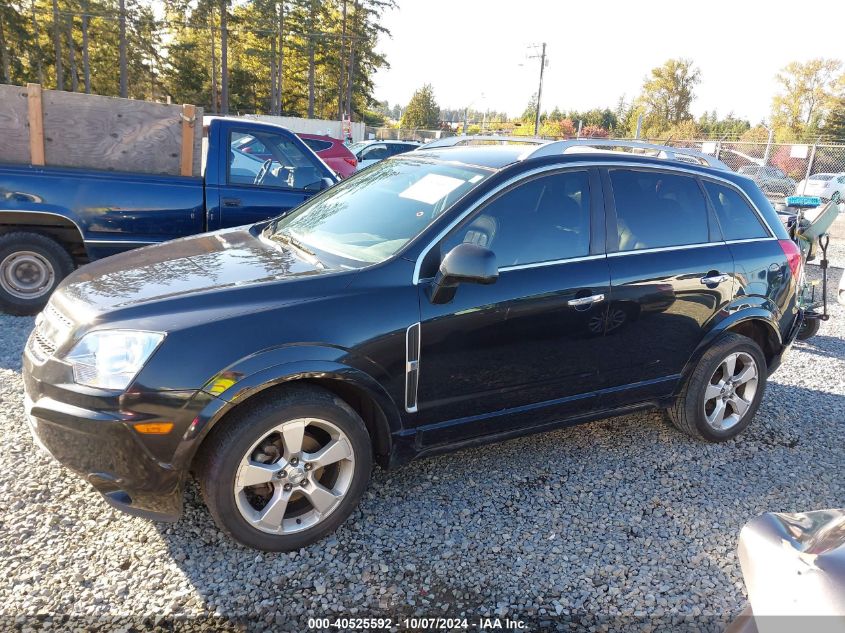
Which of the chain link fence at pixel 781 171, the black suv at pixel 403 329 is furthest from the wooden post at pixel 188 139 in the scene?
the chain link fence at pixel 781 171

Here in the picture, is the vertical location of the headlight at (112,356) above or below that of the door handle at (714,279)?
below

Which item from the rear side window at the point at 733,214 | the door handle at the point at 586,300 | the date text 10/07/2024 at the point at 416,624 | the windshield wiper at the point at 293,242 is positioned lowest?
the date text 10/07/2024 at the point at 416,624

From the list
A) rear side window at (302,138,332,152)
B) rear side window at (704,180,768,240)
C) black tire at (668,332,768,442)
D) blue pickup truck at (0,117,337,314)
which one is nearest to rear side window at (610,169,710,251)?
rear side window at (704,180,768,240)

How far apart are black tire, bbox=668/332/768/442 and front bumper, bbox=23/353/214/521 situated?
2.99 metres

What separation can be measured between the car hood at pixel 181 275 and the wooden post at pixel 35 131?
10.0 feet

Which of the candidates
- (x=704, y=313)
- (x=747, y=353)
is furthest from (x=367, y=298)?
(x=747, y=353)

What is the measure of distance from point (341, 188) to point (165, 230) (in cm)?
261

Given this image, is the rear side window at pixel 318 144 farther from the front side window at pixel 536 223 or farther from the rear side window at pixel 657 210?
the front side window at pixel 536 223

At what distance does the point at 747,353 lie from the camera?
13.2 feet

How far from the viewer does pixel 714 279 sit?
374 centimetres

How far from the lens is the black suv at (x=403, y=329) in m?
2.44

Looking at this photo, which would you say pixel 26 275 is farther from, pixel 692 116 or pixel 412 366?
pixel 692 116

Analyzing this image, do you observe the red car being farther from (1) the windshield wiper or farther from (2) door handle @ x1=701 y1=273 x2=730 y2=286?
(2) door handle @ x1=701 y1=273 x2=730 y2=286

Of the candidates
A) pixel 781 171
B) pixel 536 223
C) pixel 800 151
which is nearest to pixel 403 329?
pixel 536 223
